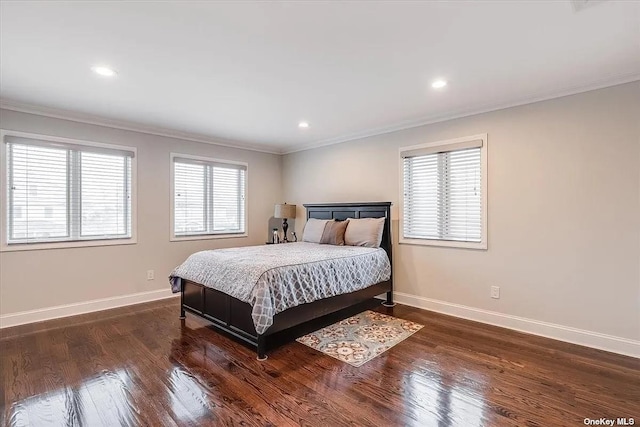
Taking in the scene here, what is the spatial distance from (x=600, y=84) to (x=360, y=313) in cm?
330

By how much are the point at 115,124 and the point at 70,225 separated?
1.37 meters

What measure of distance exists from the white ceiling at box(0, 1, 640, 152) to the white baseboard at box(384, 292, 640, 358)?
7.42 ft

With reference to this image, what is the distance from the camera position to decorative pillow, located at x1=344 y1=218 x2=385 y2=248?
420cm

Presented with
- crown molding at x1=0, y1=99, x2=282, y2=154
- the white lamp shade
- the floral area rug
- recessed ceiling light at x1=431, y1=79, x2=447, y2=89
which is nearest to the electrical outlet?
the floral area rug

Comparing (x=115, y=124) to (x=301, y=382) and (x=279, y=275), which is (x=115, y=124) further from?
Result: (x=301, y=382)

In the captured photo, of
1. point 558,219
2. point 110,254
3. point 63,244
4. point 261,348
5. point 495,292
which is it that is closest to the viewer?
point 261,348

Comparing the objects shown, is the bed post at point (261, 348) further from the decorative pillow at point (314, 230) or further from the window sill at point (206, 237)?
the window sill at point (206, 237)

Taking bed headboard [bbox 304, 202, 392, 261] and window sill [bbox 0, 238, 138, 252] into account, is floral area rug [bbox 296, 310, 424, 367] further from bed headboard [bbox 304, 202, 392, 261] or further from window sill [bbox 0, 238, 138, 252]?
window sill [bbox 0, 238, 138, 252]

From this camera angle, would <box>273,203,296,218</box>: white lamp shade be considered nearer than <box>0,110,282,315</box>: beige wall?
No

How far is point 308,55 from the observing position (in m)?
2.46

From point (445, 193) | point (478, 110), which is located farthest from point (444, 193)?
point (478, 110)

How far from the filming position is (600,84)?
2.90m

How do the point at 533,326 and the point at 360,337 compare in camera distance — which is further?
the point at 533,326

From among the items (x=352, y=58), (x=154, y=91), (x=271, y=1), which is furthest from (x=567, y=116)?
(x=154, y=91)
